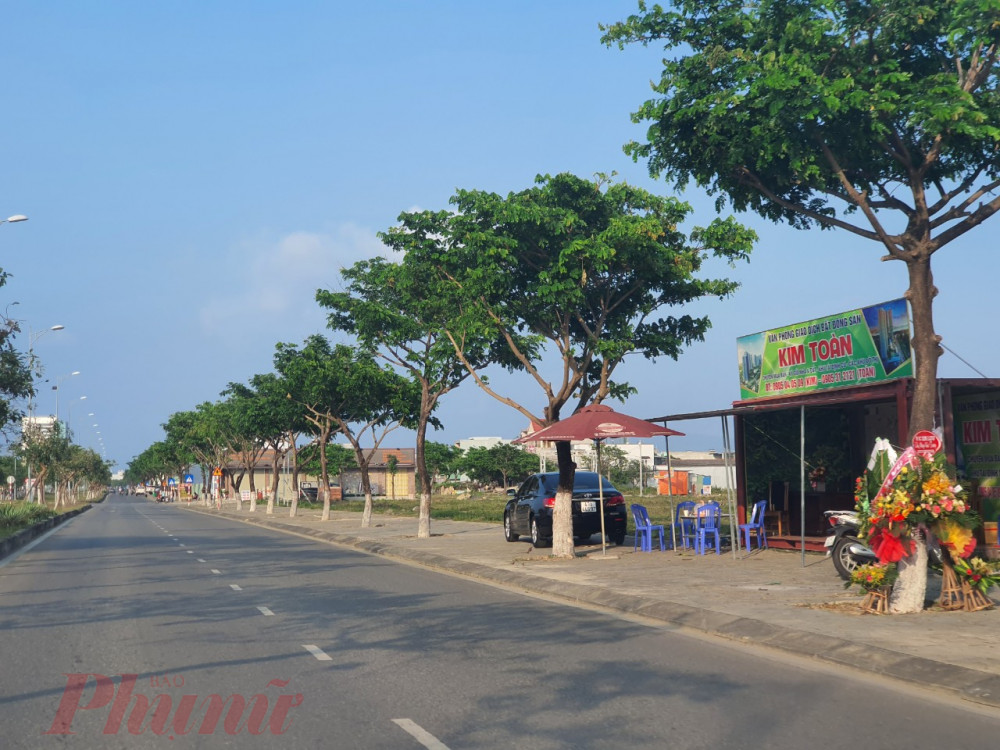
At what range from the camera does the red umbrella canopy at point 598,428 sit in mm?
20266

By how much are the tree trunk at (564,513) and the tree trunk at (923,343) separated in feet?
29.3

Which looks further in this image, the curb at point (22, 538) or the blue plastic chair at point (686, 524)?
the curb at point (22, 538)

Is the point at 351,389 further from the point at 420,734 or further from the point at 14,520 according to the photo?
the point at 420,734

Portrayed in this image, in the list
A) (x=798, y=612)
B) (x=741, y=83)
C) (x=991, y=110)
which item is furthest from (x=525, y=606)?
(x=991, y=110)

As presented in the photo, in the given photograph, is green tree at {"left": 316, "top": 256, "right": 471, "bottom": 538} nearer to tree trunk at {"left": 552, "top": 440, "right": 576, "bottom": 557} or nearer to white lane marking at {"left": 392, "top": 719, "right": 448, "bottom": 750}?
tree trunk at {"left": 552, "top": 440, "right": 576, "bottom": 557}

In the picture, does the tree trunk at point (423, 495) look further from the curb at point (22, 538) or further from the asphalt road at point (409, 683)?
the asphalt road at point (409, 683)

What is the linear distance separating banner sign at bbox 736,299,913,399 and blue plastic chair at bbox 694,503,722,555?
2.97 meters

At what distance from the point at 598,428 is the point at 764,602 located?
731 cm

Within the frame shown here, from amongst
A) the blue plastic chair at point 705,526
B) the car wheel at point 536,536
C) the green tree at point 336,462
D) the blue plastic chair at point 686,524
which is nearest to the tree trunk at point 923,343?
the blue plastic chair at point 705,526

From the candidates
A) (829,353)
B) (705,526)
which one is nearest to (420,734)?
(705,526)

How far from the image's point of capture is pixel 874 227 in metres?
14.1

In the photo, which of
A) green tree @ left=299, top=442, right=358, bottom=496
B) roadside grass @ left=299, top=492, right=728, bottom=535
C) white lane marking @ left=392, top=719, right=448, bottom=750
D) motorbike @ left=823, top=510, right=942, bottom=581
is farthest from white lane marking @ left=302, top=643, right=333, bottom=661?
green tree @ left=299, top=442, right=358, bottom=496

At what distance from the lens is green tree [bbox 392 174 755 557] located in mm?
21141

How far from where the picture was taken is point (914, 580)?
A: 12.2 meters
